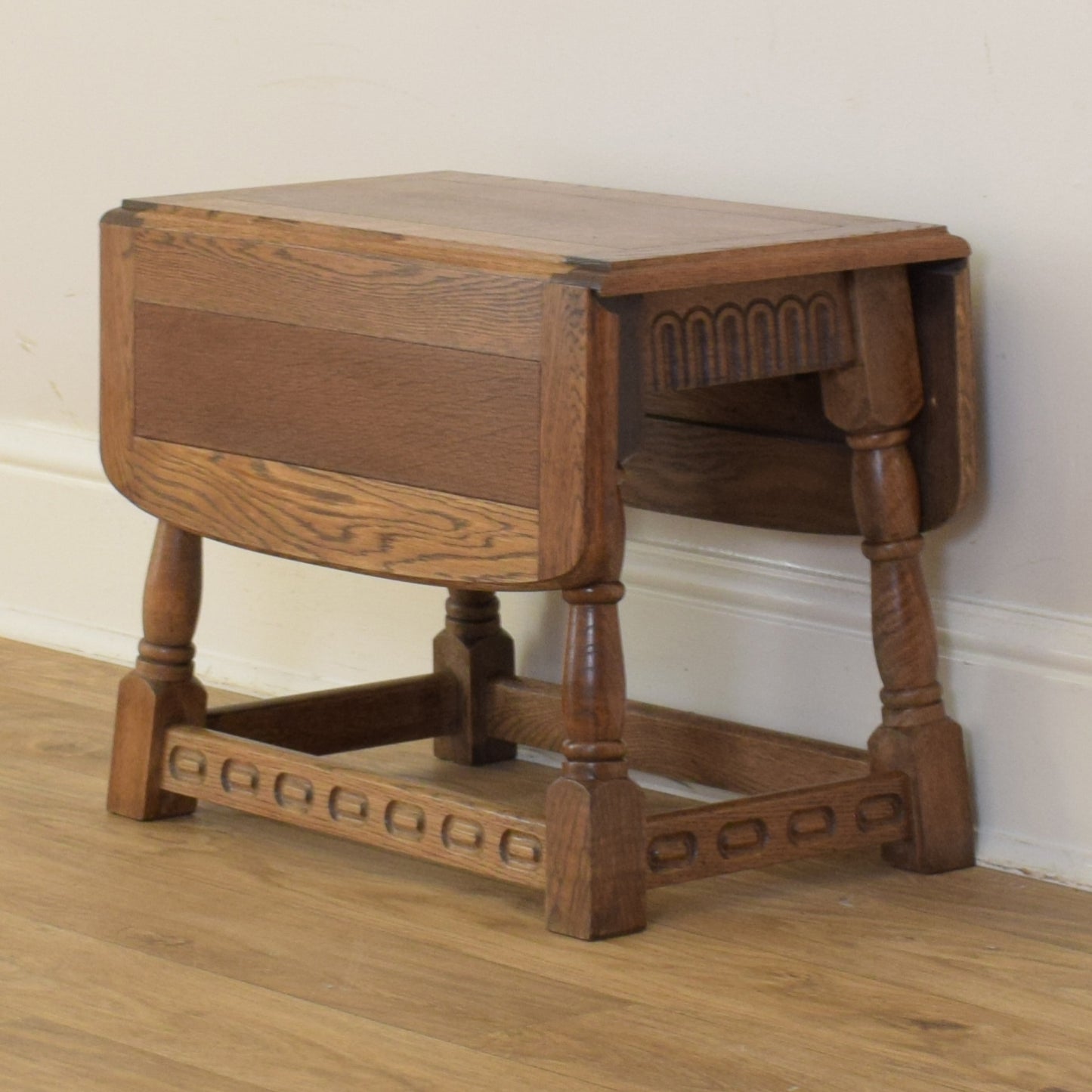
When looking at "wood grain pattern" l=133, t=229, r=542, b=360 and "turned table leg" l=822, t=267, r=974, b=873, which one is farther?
"turned table leg" l=822, t=267, r=974, b=873

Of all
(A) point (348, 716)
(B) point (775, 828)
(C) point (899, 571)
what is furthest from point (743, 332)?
(A) point (348, 716)

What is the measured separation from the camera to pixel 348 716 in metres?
1.98

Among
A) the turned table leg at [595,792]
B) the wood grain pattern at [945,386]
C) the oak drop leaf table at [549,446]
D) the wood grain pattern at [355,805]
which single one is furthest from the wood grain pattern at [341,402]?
the wood grain pattern at [945,386]

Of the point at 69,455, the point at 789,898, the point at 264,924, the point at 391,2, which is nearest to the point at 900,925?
the point at 789,898

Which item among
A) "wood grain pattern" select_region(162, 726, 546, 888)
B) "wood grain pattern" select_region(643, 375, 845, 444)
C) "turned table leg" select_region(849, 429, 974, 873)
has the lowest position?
"wood grain pattern" select_region(162, 726, 546, 888)

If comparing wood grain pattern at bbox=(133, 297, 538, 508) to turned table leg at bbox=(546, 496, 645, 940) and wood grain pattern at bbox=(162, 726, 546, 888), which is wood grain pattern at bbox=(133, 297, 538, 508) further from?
wood grain pattern at bbox=(162, 726, 546, 888)

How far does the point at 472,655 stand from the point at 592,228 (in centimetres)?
55

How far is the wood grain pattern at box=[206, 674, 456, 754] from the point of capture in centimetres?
192

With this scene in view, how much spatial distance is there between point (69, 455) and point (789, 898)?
1.14 metres

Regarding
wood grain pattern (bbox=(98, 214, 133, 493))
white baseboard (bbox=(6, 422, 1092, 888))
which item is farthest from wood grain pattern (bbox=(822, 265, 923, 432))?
wood grain pattern (bbox=(98, 214, 133, 493))

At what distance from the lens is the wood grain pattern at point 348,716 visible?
6.30 feet

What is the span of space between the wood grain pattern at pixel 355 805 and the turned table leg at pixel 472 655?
0.96ft

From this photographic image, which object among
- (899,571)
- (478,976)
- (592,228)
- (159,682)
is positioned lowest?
(478,976)

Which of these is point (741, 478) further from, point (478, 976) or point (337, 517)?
point (478, 976)
